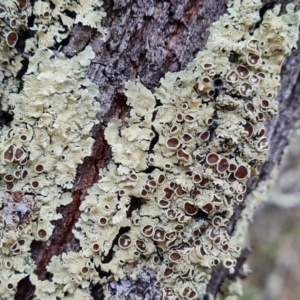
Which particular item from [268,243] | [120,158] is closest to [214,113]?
[120,158]

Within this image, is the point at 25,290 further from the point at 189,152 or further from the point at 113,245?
the point at 189,152

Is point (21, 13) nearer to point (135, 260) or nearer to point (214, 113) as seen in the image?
point (214, 113)

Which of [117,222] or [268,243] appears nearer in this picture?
[117,222]

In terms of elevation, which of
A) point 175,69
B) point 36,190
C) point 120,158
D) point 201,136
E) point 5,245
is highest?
point 175,69

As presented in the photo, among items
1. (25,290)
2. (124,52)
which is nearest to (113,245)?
(25,290)

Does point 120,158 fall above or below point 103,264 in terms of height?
above

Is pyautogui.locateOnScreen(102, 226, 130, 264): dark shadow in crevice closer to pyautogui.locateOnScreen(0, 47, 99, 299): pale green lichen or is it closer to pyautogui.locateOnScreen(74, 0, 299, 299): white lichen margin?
pyautogui.locateOnScreen(74, 0, 299, 299): white lichen margin

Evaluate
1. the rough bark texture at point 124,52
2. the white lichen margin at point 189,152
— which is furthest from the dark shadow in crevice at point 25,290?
the white lichen margin at point 189,152

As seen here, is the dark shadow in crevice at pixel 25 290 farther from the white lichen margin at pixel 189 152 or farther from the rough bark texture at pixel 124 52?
the white lichen margin at pixel 189 152
